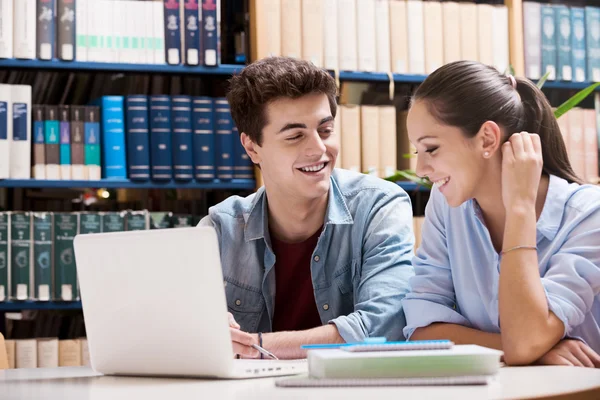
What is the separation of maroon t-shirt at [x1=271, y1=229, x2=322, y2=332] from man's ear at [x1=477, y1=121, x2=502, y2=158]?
0.52m

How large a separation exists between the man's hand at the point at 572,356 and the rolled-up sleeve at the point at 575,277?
0.03m

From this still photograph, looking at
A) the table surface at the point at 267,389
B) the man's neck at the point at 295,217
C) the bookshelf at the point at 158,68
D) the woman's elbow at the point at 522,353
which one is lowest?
the woman's elbow at the point at 522,353

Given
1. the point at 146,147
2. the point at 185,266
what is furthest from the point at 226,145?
the point at 185,266

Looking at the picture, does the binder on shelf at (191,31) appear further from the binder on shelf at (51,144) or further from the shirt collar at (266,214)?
the shirt collar at (266,214)

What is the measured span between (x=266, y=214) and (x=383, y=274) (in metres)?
0.36

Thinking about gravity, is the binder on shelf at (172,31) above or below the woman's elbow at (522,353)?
above

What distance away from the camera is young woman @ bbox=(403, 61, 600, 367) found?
145 centimetres

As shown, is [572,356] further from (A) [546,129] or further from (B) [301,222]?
(B) [301,222]

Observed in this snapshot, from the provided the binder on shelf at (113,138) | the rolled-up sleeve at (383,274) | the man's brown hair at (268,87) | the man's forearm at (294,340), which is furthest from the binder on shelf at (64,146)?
the man's forearm at (294,340)

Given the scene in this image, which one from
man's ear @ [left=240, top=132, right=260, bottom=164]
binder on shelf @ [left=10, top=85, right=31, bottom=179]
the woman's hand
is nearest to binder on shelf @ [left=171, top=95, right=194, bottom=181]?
binder on shelf @ [left=10, top=85, right=31, bottom=179]

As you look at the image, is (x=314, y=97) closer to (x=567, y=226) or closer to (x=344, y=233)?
(x=344, y=233)

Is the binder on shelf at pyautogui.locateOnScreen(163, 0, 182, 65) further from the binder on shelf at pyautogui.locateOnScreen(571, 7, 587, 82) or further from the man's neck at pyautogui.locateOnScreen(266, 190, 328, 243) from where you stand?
the binder on shelf at pyautogui.locateOnScreen(571, 7, 587, 82)

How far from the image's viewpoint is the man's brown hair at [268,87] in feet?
6.57

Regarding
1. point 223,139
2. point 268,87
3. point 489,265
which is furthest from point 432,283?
point 223,139
